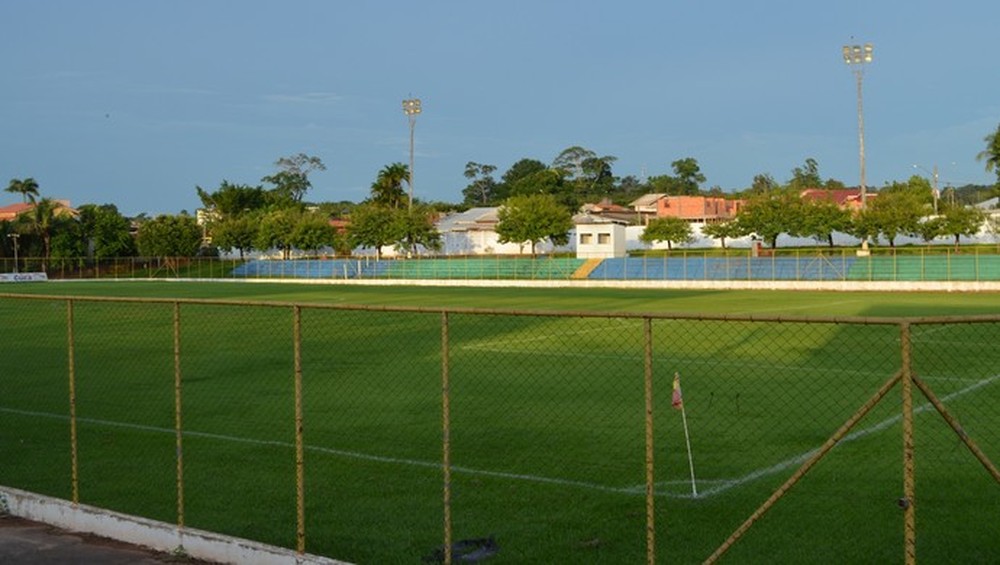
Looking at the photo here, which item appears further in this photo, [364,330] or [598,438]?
[364,330]

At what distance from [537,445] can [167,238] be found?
9917 cm

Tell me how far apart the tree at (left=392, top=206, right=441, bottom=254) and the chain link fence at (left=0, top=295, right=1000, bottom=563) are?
74.3 meters

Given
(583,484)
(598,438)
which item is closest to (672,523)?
(583,484)

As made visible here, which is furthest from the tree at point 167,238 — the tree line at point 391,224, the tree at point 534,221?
the tree at point 534,221

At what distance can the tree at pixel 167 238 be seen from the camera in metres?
108

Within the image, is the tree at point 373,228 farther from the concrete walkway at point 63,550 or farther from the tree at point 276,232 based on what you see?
the concrete walkway at point 63,550

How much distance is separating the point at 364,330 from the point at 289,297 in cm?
2642

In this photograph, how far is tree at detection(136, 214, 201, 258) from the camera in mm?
108062

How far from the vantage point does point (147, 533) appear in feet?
33.0

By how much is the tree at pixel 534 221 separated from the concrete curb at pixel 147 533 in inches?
3345

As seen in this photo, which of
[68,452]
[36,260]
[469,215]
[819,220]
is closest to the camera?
[68,452]

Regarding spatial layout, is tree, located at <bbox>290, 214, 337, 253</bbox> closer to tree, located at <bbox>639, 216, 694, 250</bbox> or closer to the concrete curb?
tree, located at <bbox>639, 216, 694, 250</bbox>

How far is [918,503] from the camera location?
36.5ft

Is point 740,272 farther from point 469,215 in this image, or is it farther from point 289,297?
point 469,215
